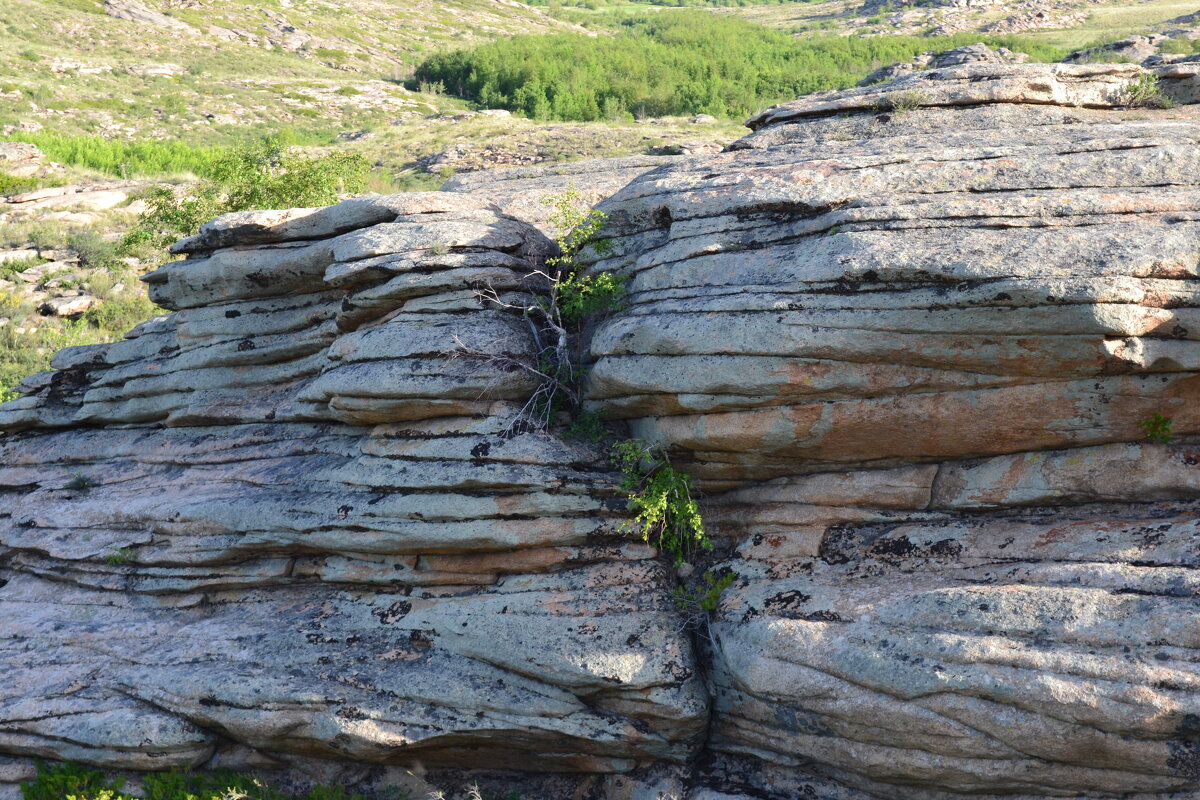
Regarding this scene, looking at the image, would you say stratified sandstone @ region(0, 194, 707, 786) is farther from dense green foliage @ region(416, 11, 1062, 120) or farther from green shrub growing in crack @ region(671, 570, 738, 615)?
dense green foliage @ region(416, 11, 1062, 120)

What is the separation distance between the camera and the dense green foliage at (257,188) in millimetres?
20141

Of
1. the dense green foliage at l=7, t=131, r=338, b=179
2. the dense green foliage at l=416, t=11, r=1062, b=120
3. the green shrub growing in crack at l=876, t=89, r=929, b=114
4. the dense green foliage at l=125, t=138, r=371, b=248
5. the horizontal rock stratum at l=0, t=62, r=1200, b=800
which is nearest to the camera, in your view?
the horizontal rock stratum at l=0, t=62, r=1200, b=800

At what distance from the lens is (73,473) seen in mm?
15602

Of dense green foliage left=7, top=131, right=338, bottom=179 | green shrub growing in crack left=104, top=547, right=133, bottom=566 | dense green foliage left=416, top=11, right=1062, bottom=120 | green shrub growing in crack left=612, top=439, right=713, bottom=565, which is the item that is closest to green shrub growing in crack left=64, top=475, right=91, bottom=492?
green shrub growing in crack left=104, top=547, right=133, bottom=566

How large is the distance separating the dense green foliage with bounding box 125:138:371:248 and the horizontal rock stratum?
270 inches

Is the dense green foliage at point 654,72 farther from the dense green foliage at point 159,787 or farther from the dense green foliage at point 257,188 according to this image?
the dense green foliage at point 159,787

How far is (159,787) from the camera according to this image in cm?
1095

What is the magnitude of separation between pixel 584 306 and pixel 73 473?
10.1 metres

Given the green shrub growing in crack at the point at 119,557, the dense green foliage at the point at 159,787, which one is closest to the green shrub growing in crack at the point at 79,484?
the green shrub growing in crack at the point at 119,557

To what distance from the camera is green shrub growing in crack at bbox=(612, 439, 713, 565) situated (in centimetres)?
1105

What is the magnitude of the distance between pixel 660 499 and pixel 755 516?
1.35 m

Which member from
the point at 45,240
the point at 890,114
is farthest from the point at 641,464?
the point at 45,240

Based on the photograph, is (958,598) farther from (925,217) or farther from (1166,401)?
(925,217)

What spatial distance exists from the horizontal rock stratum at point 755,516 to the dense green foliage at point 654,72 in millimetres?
58161
